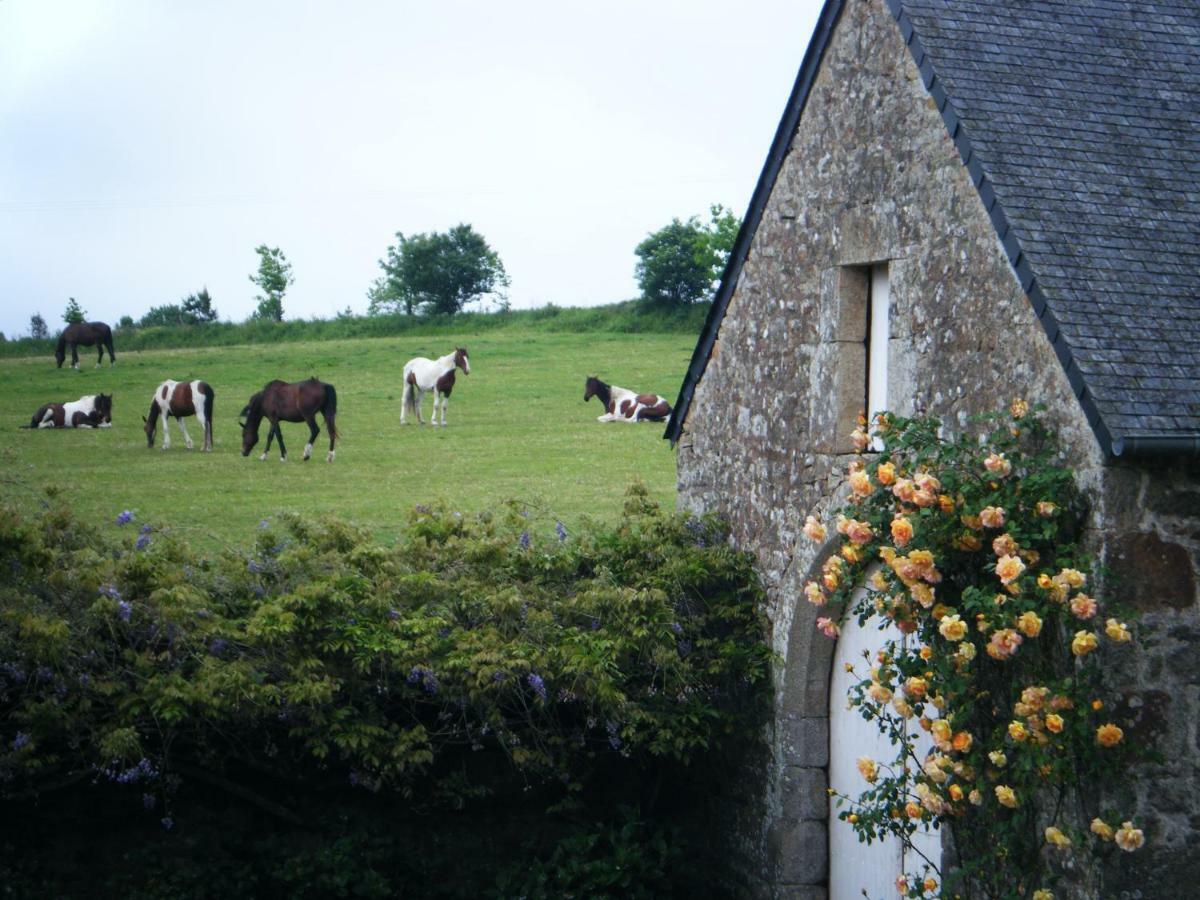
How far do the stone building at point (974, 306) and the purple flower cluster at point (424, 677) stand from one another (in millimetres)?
2430

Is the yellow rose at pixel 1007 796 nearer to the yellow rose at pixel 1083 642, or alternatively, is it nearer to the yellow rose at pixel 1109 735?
the yellow rose at pixel 1109 735

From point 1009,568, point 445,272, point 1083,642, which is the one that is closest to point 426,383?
point 445,272

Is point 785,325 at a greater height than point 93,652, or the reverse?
point 785,325

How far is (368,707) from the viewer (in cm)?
929

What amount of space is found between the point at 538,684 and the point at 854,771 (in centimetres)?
224

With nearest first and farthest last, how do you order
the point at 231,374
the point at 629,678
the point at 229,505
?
→ 1. the point at 629,678
2. the point at 229,505
3. the point at 231,374

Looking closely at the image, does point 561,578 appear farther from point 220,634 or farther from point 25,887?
point 25,887

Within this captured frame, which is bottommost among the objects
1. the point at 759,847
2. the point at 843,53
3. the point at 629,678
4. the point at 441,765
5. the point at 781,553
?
the point at 759,847

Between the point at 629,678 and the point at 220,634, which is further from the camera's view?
the point at 629,678

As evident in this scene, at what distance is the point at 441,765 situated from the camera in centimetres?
1003

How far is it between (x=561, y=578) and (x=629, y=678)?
3.51 ft

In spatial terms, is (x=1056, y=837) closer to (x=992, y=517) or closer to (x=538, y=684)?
(x=992, y=517)

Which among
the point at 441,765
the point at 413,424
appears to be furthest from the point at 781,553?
the point at 413,424

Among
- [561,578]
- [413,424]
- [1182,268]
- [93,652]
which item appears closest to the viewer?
[1182,268]
